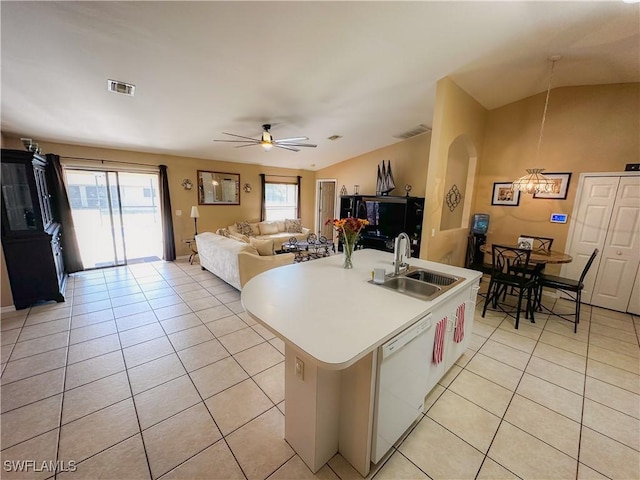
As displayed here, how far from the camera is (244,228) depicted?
6.73 meters

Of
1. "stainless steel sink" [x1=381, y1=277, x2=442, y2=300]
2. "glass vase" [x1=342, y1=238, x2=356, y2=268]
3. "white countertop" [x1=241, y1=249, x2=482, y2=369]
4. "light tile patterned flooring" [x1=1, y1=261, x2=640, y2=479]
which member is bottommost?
"light tile patterned flooring" [x1=1, y1=261, x2=640, y2=479]

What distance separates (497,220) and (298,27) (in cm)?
465

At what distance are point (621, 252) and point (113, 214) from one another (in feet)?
30.0

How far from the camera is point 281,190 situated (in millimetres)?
8094

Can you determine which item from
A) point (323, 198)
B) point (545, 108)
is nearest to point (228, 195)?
point (323, 198)

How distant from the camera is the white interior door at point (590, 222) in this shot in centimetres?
370

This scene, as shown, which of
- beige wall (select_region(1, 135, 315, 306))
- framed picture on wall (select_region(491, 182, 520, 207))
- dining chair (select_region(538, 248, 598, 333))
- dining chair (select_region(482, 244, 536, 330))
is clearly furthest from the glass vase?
beige wall (select_region(1, 135, 315, 306))

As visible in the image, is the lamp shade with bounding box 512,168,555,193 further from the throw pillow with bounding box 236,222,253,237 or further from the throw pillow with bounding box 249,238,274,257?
the throw pillow with bounding box 236,222,253,237

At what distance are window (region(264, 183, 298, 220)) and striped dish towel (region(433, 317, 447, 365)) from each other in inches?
259

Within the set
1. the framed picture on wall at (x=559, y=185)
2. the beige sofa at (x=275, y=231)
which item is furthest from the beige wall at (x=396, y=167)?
the framed picture on wall at (x=559, y=185)

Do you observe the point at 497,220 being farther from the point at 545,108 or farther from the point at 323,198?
the point at 323,198

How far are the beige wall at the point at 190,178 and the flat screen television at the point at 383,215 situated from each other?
2.82 meters

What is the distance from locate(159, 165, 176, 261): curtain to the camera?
5.65 meters

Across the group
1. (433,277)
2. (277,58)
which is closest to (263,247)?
(277,58)
